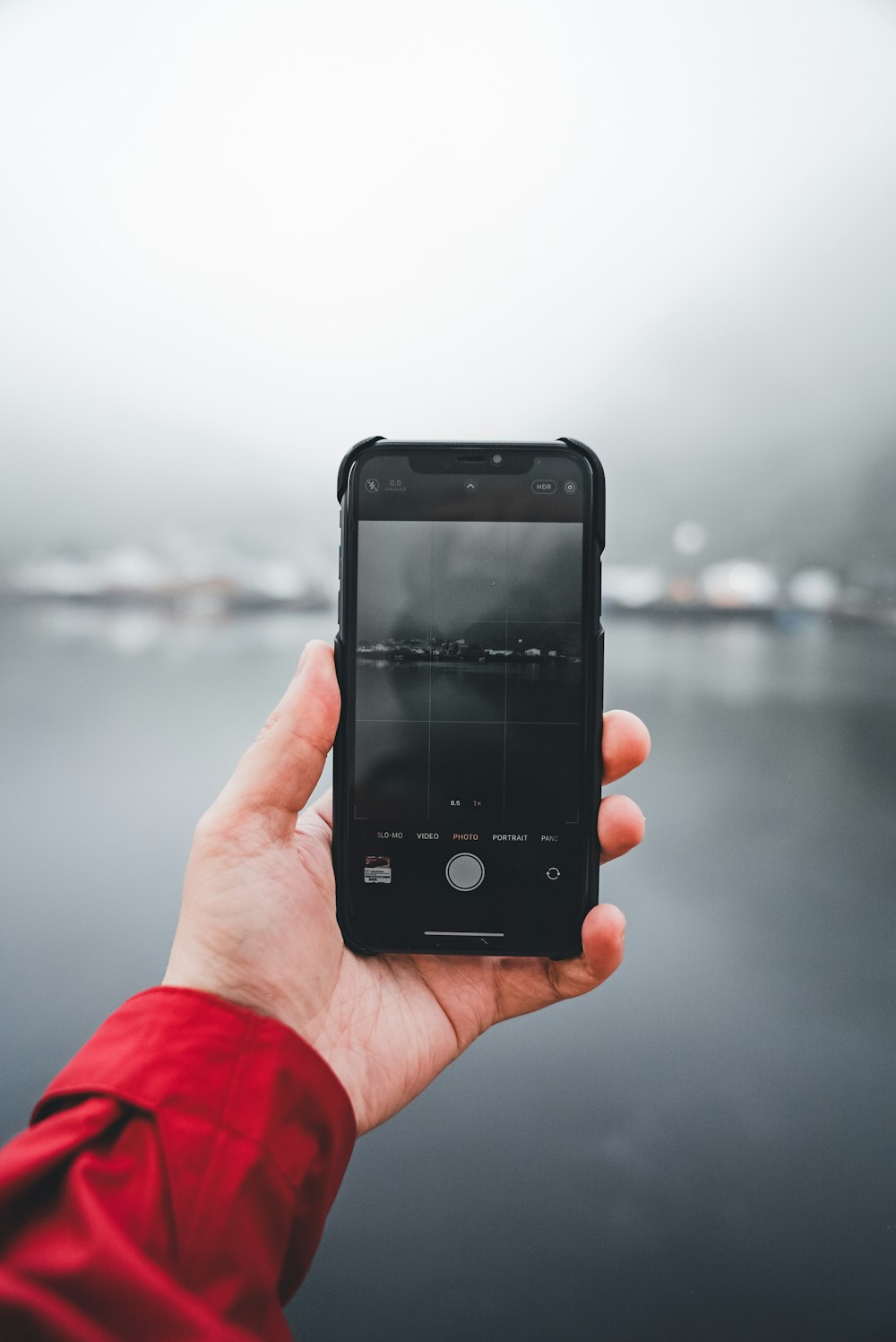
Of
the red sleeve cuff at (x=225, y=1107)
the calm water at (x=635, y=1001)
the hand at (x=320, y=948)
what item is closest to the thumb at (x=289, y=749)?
the hand at (x=320, y=948)

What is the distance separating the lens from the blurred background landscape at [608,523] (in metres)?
0.62

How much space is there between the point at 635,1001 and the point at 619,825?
287 mm

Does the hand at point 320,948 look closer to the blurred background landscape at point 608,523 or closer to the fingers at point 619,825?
the fingers at point 619,825

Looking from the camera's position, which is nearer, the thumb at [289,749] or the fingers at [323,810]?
the thumb at [289,749]

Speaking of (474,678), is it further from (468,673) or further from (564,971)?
(564,971)

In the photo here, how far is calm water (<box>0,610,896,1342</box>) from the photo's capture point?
0.61m

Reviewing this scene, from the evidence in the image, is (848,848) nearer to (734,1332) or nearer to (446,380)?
(734,1332)

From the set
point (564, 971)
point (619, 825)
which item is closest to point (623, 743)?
point (619, 825)

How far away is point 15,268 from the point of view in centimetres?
71

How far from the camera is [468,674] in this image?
0.49 meters

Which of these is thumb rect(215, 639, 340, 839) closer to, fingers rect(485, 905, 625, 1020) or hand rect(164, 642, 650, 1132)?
hand rect(164, 642, 650, 1132)

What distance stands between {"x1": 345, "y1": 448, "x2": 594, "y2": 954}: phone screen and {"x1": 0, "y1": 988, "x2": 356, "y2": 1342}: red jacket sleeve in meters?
0.14

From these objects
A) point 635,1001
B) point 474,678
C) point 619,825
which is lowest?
point 635,1001

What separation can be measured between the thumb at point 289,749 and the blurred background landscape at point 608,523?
0.29 meters
